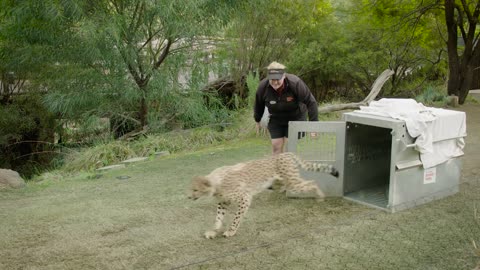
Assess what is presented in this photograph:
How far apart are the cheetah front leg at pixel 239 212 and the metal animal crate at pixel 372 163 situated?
137cm

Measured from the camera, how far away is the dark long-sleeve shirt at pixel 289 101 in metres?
6.14

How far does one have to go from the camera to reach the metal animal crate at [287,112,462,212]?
18.2ft

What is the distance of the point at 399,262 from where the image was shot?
4.41 meters

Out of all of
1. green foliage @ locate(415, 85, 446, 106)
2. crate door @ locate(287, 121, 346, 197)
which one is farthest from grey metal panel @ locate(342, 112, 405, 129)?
green foliage @ locate(415, 85, 446, 106)

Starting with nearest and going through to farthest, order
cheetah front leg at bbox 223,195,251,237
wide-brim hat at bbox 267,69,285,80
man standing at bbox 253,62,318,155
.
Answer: cheetah front leg at bbox 223,195,251,237
wide-brim hat at bbox 267,69,285,80
man standing at bbox 253,62,318,155

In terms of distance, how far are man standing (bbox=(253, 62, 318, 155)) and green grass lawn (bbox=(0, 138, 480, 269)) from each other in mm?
885

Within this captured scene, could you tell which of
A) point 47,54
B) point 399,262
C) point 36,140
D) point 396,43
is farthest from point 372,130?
point 396,43

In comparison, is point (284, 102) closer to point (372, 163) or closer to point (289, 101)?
point (289, 101)

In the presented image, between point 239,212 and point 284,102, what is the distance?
1.84m

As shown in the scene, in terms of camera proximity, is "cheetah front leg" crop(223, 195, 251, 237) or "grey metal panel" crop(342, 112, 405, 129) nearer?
"cheetah front leg" crop(223, 195, 251, 237)

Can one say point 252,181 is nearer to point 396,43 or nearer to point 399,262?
point 399,262

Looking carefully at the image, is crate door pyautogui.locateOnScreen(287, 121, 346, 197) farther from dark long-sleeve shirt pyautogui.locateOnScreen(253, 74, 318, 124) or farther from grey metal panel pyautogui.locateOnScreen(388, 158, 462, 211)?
grey metal panel pyautogui.locateOnScreen(388, 158, 462, 211)

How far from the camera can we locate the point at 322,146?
6367 millimetres

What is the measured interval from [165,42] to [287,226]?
7.97 meters
